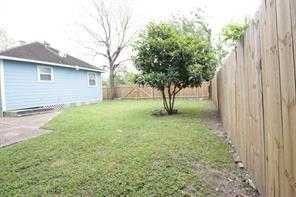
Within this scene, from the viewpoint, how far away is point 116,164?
3961 millimetres

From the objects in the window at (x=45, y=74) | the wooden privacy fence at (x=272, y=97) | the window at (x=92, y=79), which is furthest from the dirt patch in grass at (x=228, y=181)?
the window at (x=92, y=79)

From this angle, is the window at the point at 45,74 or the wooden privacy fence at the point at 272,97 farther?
the window at the point at 45,74

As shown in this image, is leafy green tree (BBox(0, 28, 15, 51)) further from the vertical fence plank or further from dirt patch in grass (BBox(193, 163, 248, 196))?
the vertical fence plank

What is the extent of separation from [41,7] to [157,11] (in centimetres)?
1003

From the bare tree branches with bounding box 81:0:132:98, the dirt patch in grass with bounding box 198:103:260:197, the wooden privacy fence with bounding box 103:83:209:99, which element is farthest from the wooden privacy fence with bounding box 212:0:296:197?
the bare tree branches with bounding box 81:0:132:98

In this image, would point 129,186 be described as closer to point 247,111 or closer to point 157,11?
point 247,111

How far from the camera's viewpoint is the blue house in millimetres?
11834

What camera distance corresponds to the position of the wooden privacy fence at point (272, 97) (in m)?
1.62

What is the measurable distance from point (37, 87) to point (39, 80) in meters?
0.42

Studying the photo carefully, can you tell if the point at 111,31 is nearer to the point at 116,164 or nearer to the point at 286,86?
the point at 116,164

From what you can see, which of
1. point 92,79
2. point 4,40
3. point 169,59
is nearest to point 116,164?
point 169,59

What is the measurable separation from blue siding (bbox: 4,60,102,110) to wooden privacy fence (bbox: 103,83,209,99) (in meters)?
5.34

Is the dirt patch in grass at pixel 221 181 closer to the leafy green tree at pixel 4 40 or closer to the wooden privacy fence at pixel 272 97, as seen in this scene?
the wooden privacy fence at pixel 272 97

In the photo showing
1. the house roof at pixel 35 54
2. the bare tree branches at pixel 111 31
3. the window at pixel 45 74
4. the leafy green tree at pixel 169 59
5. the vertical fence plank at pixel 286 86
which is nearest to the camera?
the vertical fence plank at pixel 286 86
